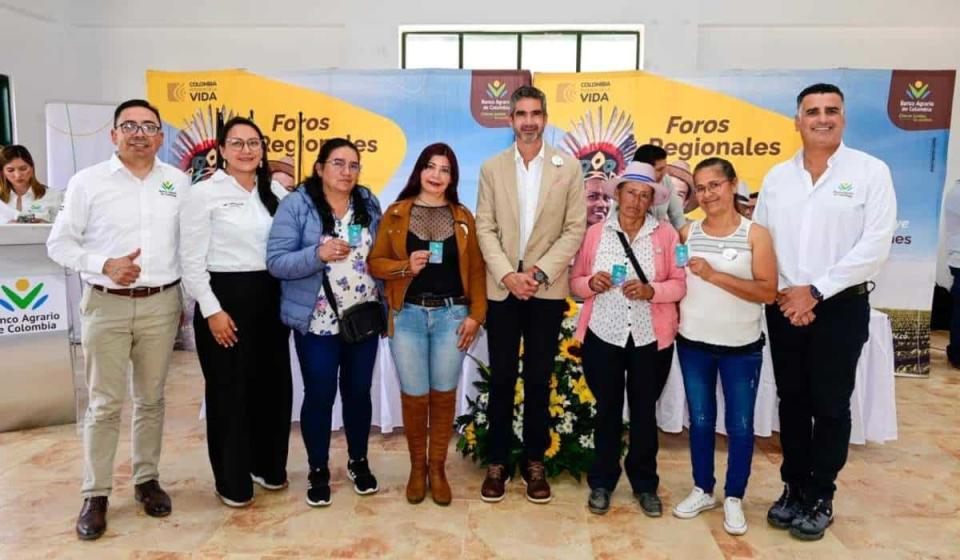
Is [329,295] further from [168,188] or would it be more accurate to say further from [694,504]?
[694,504]

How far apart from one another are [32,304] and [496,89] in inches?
142

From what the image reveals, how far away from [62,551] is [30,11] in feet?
22.5

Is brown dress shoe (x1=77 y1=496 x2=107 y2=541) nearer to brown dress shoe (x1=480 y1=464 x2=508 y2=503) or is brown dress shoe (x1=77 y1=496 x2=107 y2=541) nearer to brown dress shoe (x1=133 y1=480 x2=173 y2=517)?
brown dress shoe (x1=133 y1=480 x2=173 y2=517)

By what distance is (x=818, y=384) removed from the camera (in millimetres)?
2385

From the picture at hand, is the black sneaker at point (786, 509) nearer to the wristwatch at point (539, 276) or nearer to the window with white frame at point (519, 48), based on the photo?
the wristwatch at point (539, 276)

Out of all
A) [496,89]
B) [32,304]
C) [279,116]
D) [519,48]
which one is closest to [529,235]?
[32,304]

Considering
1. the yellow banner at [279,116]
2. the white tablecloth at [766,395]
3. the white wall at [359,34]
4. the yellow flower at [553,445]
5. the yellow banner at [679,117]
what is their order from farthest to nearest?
the white wall at [359,34], the yellow banner at [279,116], the yellow banner at [679,117], the white tablecloth at [766,395], the yellow flower at [553,445]

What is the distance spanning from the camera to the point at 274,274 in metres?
2.47

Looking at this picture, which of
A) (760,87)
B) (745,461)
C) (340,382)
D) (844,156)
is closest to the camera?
(844,156)

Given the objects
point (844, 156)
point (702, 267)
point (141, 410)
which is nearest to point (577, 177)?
point (702, 267)

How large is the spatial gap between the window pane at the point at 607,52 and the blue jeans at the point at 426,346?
5.64 meters

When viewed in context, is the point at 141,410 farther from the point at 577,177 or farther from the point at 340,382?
the point at 577,177

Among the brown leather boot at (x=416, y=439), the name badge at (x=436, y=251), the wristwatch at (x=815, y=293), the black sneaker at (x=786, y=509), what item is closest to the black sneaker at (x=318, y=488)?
the brown leather boot at (x=416, y=439)

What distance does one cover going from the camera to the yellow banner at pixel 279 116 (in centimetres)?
563
